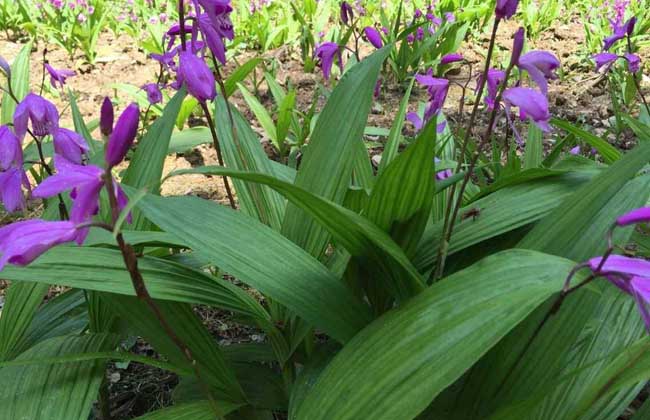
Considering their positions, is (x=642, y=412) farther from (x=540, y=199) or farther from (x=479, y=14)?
(x=479, y=14)

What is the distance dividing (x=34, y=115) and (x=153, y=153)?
10.4 inches

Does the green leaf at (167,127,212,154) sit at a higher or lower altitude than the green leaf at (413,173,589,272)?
lower

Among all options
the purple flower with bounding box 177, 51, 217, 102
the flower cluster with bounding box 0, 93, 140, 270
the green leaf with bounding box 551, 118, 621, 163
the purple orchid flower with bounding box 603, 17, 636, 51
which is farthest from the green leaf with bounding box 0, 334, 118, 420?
the purple orchid flower with bounding box 603, 17, 636, 51

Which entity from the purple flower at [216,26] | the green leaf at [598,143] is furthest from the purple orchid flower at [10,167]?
the green leaf at [598,143]

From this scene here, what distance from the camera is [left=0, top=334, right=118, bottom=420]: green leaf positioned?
108 cm

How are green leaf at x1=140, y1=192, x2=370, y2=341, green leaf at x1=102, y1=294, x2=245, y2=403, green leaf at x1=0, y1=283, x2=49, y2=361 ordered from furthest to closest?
green leaf at x1=0, y1=283, x2=49, y2=361, green leaf at x1=102, y1=294, x2=245, y2=403, green leaf at x1=140, y1=192, x2=370, y2=341

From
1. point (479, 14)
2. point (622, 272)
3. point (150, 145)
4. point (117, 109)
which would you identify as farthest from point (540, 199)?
point (479, 14)

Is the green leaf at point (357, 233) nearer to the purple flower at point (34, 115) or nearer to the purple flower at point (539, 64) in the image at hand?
the purple flower at point (539, 64)

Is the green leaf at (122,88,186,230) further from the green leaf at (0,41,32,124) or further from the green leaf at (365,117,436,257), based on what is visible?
the green leaf at (0,41,32,124)

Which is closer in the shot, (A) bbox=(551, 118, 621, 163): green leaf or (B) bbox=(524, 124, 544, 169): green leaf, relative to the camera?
(A) bbox=(551, 118, 621, 163): green leaf

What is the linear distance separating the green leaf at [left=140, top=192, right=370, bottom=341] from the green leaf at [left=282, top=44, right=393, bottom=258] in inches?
7.5

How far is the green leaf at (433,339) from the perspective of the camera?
0.76 metres

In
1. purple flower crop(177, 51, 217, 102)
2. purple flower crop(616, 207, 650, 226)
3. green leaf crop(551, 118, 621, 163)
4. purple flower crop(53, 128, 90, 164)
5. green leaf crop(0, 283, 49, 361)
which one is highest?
purple flower crop(177, 51, 217, 102)

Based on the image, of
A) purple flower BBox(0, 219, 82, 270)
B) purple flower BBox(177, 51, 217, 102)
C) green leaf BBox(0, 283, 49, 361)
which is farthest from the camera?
green leaf BBox(0, 283, 49, 361)
